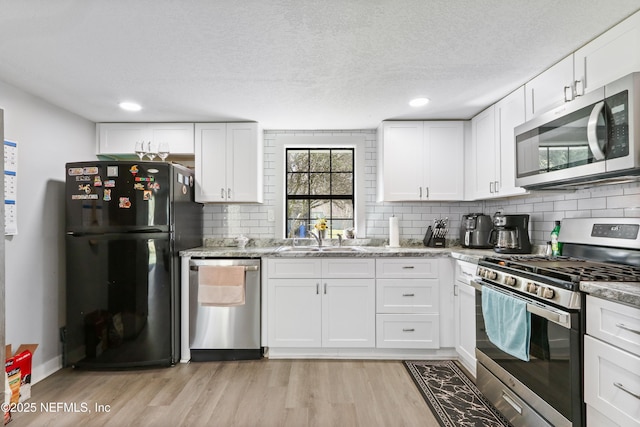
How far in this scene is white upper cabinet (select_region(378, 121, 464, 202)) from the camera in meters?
3.36

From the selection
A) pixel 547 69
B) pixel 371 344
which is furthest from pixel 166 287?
pixel 547 69

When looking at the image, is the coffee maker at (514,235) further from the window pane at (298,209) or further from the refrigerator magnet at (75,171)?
the refrigerator magnet at (75,171)

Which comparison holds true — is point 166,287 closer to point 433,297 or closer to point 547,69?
point 433,297

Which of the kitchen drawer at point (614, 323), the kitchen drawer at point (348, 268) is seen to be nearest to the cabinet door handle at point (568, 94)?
the kitchen drawer at point (614, 323)

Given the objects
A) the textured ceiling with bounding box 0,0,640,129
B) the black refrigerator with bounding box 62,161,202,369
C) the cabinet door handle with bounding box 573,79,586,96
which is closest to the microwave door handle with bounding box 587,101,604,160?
the cabinet door handle with bounding box 573,79,586,96

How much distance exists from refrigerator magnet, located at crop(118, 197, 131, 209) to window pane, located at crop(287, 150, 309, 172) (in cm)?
169

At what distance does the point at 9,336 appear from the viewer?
244cm

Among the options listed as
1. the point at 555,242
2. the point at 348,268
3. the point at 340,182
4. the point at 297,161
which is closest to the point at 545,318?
the point at 555,242

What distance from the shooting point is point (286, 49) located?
1.98 m

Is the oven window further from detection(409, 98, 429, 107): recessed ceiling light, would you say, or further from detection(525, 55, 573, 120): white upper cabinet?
detection(409, 98, 429, 107): recessed ceiling light

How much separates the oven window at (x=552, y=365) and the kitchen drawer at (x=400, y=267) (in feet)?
3.65

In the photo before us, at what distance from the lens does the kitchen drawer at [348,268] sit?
3014 mm

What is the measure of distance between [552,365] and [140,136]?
3.75m

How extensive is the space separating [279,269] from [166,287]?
0.96m
